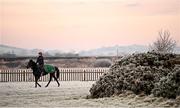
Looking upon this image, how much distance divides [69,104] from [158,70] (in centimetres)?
566

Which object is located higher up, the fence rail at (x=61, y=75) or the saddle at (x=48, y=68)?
the saddle at (x=48, y=68)

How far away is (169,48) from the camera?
56656mm

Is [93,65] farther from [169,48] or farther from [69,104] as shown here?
[69,104]

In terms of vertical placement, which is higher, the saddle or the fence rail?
the saddle

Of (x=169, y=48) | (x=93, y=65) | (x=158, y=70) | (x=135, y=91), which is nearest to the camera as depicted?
(x=135, y=91)

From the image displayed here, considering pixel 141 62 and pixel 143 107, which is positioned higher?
pixel 141 62

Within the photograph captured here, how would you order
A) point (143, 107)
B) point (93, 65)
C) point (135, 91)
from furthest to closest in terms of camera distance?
point (93, 65) → point (135, 91) → point (143, 107)

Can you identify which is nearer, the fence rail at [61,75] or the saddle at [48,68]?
the saddle at [48,68]

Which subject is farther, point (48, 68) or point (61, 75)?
point (61, 75)

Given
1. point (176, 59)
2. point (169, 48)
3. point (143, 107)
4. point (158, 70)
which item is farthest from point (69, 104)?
point (169, 48)

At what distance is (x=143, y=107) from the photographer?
2055 cm

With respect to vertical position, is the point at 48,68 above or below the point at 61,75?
above

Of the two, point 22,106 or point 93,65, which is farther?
point 93,65

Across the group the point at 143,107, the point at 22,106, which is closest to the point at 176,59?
the point at 143,107
